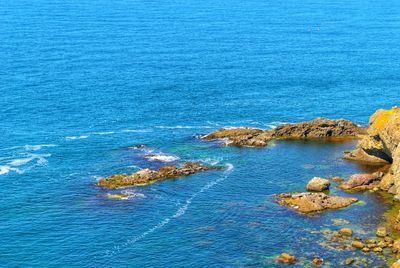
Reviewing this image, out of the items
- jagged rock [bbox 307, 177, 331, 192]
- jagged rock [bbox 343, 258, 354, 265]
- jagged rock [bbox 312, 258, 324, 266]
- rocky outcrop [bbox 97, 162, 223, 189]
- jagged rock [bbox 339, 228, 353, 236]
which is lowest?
jagged rock [bbox 343, 258, 354, 265]

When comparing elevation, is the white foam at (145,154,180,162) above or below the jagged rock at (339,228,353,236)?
above

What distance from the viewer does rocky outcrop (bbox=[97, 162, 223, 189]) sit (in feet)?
530

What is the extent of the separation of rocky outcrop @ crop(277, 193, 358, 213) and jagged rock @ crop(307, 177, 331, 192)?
13.4 feet

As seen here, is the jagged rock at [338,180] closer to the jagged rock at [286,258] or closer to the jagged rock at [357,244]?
the jagged rock at [357,244]

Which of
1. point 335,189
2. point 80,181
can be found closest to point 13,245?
point 80,181

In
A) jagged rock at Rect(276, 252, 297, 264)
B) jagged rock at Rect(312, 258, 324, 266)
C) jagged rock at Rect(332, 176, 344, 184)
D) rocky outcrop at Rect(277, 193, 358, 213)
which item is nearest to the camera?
jagged rock at Rect(312, 258, 324, 266)

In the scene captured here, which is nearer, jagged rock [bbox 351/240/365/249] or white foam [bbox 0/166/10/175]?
jagged rock [bbox 351/240/365/249]

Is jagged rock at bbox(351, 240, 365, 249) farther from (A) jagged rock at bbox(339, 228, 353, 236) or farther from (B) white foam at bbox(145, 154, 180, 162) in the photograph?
(B) white foam at bbox(145, 154, 180, 162)

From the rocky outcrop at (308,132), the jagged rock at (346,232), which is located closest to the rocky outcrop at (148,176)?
the rocky outcrop at (308,132)

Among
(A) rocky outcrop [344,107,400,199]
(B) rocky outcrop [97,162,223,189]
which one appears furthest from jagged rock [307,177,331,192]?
(B) rocky outcrop [97,162,223,189]

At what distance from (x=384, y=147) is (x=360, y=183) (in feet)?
46.1

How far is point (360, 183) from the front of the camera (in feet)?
523

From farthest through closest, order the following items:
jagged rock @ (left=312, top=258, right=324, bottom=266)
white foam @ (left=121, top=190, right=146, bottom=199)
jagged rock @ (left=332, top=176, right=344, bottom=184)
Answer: jagged rock @ (left=332, top=176, right=344, bottom=184) < white foam @ (left=121, top=190, right=146, bottom=199) < jagged rock @ (left=312, top=258, right=324, bottom=266)

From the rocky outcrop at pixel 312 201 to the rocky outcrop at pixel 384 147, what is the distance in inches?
415
